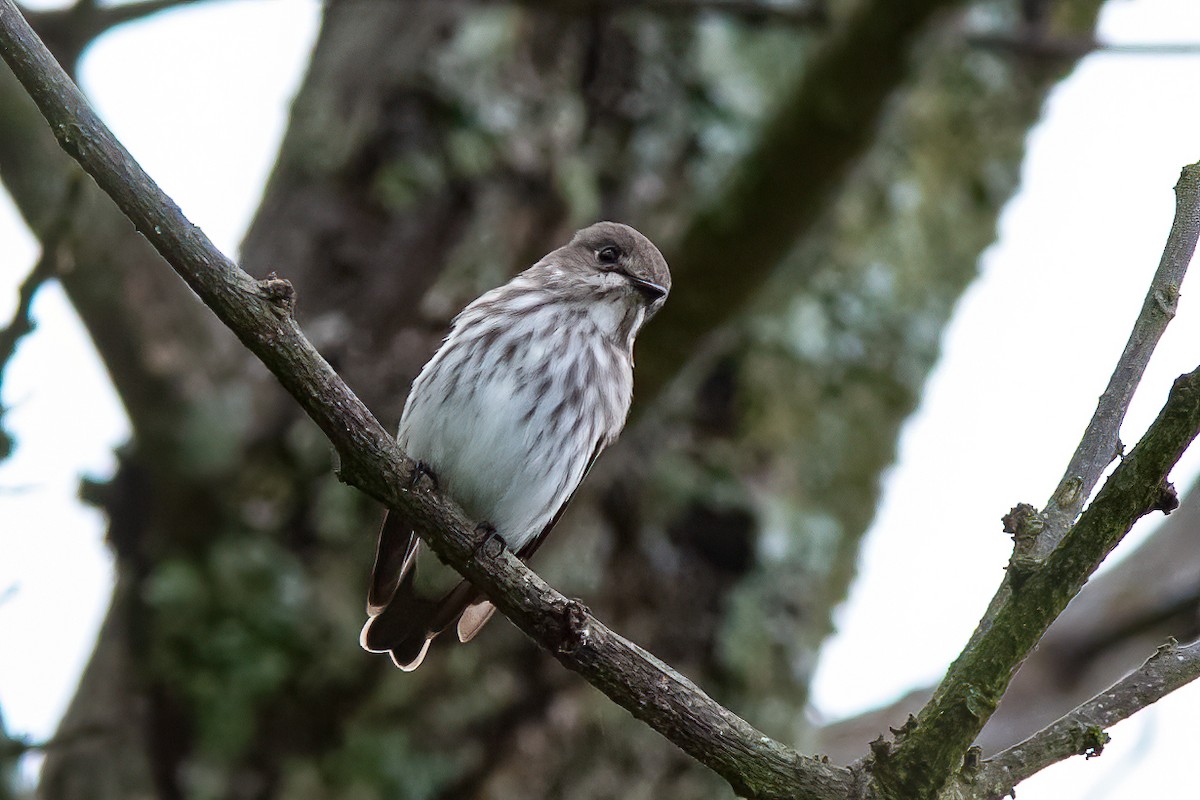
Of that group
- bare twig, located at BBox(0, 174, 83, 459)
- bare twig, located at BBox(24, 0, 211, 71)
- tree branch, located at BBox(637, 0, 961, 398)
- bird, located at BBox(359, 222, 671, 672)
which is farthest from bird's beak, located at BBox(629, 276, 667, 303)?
bare twig, located at BBox(0, 174, 83, 459)

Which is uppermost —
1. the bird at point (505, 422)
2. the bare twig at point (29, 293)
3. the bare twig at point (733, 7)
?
the bare twig at point (733, 7)

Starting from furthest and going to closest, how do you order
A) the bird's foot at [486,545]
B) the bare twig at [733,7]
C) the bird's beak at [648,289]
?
the bare twig at [733,7], the bird's beak at [648,289], the bird's foot at [486,545]

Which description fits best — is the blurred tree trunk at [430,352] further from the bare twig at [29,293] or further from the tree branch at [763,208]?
the bare twig at [29,293]

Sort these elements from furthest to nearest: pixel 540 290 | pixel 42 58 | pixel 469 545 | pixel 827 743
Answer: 1. pixel 827 743
2. pixel 540 290
3. pixel 469 545
4. pixel 42 58

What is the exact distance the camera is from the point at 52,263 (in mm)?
2766

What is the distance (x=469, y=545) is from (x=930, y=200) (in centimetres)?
433

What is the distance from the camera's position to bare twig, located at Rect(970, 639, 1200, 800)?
2414 mm

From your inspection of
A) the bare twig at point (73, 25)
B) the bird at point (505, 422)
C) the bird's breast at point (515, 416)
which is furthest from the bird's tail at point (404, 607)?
the bare twig at point (73, 25)

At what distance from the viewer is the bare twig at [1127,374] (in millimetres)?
2459

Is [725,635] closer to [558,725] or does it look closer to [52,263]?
[558,725]

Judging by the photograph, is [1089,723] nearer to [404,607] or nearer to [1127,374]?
[1127,374]

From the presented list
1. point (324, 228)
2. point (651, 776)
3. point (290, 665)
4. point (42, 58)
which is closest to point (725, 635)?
point (651, 776)

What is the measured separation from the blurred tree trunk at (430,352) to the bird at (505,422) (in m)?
0.54

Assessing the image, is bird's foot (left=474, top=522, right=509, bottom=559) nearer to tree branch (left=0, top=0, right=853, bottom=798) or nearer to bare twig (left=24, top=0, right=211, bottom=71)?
tree branch (left=0, top=0, right=853, bottom=798)
